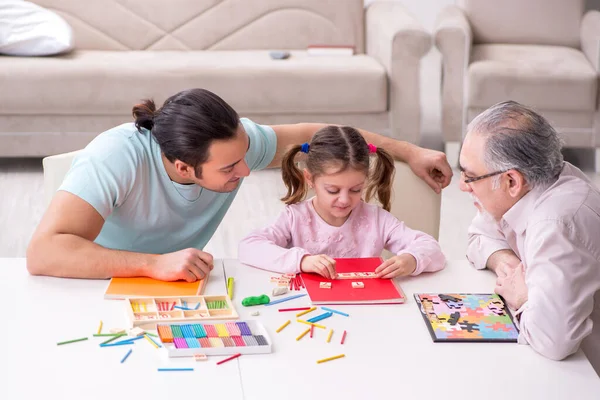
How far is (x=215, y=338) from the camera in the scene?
1.60 m

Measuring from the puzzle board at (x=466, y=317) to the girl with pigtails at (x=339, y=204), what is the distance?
0.27 metres

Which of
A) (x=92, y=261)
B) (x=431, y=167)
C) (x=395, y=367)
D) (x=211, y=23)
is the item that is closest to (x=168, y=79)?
(x=211, y=23)

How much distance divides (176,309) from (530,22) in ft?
12.8

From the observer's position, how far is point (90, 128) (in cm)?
437

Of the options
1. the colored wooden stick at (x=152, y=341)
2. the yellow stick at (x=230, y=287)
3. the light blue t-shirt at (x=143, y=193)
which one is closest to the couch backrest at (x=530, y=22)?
the light blue t-shirt at (x=143, y=193)

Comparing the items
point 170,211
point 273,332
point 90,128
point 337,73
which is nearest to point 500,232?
point 273,332

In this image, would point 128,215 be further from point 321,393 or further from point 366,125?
point 366,125

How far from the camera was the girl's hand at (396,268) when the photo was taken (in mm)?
1916

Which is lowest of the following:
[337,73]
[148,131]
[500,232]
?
[337,73]

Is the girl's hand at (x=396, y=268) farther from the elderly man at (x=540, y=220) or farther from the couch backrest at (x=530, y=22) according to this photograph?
the couch backrest at (x=530, y=22)

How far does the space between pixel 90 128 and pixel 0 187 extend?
531 millimetres

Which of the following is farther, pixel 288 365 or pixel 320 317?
pixel 320 317

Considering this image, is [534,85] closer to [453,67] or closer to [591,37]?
[453,67]

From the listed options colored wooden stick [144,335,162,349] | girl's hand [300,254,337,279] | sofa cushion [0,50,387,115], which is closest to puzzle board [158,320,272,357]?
colored wooden stick [144,335,162,349]
